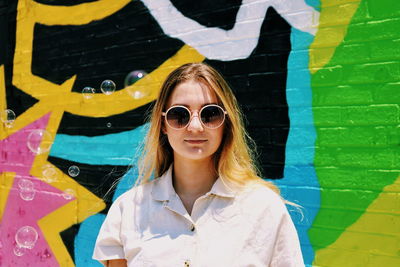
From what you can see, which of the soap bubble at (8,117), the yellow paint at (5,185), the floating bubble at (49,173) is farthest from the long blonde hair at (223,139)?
the yellow paint at (5,185)

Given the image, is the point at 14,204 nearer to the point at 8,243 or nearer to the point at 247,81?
the point at 8,243

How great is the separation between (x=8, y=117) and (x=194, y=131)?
3.75m

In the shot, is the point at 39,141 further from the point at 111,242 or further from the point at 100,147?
the point at 111,242

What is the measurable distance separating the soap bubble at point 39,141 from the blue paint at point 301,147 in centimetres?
263

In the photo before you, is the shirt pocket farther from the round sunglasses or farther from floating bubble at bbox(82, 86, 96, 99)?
floating bubble at bbox(82, 86, 96, 99)

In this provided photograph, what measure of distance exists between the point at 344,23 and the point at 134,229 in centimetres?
185

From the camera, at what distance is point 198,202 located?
1819 millimetres

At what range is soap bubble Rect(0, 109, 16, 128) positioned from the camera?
497 centimetres

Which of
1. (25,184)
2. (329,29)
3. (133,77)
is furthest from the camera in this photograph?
(25,184)

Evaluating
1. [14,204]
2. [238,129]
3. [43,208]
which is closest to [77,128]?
[43,208]

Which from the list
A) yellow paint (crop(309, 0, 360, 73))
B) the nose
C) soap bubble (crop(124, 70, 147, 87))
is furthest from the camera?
soap bubble (crop(124, 70, 147, 87))

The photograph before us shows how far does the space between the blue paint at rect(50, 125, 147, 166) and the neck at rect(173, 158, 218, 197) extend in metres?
1.95

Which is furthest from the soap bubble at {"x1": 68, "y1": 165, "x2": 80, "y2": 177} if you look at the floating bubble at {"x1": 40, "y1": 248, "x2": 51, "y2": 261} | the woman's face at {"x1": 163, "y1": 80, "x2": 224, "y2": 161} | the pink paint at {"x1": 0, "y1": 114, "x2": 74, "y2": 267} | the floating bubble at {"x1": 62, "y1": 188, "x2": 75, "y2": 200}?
the woman's face at {"x1": 163, "y1": 80, "x2": 224, "y2": 161}

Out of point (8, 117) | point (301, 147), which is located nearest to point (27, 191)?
point (8, 117)
